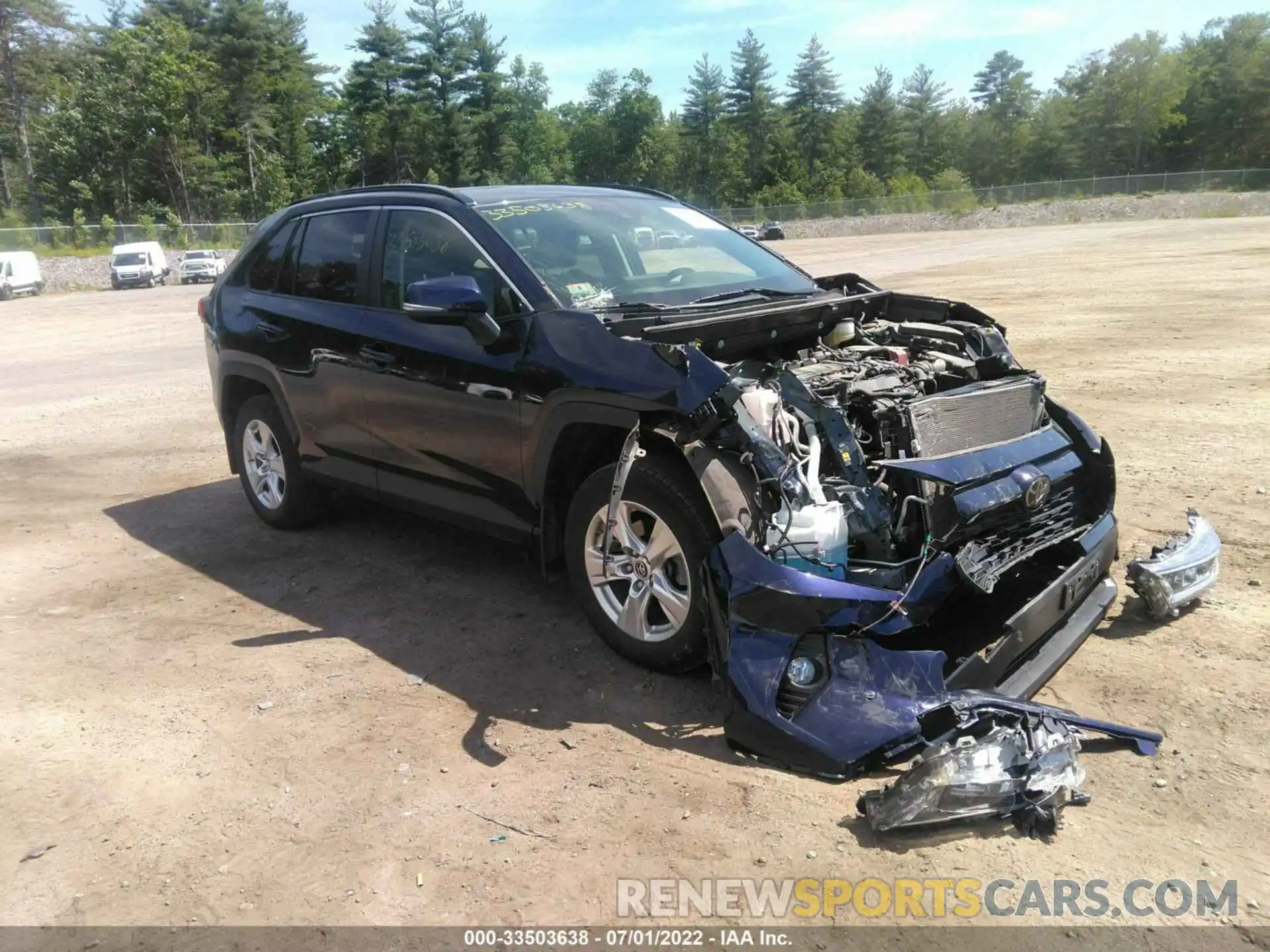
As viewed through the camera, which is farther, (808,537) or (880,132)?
(880,132)

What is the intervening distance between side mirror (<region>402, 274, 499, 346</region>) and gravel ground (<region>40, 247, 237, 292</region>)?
40.7 meters

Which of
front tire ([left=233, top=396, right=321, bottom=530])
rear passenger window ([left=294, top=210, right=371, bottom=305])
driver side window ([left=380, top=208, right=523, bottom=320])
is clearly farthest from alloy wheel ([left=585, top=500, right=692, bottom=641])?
front tire ([left=233, top=396, right=321, bottom=530])

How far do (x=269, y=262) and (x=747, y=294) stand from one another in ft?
10.3

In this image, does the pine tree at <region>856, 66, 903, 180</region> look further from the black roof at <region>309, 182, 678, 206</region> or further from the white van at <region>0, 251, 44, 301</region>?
the black roof at <region>309, 182, 678, 206</region>

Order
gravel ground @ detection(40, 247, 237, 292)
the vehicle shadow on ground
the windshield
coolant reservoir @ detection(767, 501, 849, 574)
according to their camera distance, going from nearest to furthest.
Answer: coolant reservoir @ detection(767, 501, 849, 574)
the vehicle shadow on ground
the windshield
gravel ground @ detection(40, 247, 237, 292)

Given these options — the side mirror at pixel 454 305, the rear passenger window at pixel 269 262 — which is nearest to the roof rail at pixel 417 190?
the rear passenger window at pixel 269 262

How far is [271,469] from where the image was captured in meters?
6.09

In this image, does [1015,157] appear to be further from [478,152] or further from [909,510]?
[909,510]

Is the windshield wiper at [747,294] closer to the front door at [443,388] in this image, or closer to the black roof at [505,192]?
the front door at [443,388]

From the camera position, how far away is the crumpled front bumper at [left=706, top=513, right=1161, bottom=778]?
303cm

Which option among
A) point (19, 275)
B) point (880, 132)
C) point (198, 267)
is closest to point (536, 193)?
point (19, 275)

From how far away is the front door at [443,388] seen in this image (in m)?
4.25

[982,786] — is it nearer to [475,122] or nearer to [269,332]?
[269,332]

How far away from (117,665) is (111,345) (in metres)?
15.9
